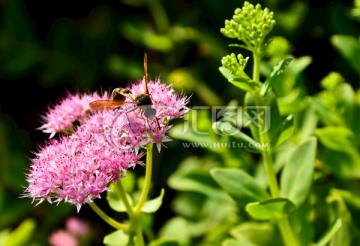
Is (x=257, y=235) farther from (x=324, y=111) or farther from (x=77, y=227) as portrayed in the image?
(x=77, y=227)

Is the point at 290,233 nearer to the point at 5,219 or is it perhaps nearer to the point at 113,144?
the point at 113,144

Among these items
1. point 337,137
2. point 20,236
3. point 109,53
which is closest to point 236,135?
point 337,137


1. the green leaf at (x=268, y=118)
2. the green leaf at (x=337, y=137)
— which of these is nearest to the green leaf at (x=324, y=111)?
the green leaf at (x=337, y=137)

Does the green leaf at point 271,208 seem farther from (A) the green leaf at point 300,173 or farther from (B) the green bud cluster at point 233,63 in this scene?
(B) the green bud cluster at point 233,63

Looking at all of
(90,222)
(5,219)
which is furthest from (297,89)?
(5,219)

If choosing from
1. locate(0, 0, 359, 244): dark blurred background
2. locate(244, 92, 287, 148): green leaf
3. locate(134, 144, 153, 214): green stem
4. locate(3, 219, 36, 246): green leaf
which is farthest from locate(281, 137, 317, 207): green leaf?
locate(3, 219, 36, 246): green leaf

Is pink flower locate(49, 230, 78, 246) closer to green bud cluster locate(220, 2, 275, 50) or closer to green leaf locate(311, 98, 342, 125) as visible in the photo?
green leaf locate(311, 98, 342, 125)
